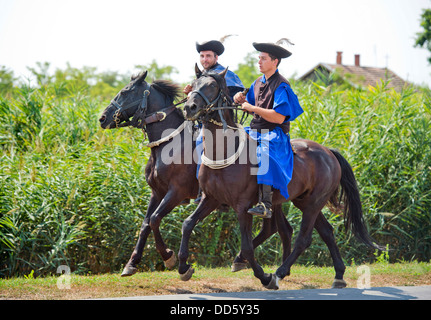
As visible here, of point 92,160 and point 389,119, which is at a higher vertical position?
point 389,119

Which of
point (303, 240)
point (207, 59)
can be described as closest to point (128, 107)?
point (207, 59)

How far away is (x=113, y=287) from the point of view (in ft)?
22.1

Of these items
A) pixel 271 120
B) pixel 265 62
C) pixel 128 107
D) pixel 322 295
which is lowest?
pixel 322 295

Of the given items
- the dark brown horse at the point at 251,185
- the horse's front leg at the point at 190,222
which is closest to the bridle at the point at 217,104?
the dark brown horse at the point at 251,185

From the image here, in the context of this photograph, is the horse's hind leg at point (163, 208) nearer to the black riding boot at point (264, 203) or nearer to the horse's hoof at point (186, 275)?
the horse's hoof at point (186, 275)

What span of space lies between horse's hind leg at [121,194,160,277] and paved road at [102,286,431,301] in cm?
110

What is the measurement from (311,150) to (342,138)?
3992 mm

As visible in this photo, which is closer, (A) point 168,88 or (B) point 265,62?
(B) point 265,62

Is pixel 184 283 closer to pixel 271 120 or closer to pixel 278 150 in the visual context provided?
pixel 278 150

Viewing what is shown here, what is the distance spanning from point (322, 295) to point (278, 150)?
179cm

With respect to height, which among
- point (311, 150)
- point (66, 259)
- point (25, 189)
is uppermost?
point (311, 150)

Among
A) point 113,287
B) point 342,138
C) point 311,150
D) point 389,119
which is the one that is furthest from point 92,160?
point 389,119

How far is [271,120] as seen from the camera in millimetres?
6363

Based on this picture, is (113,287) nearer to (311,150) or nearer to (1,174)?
(311,150)
